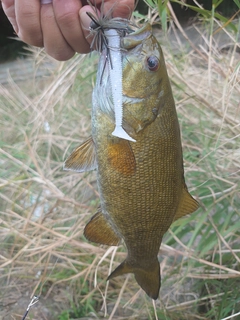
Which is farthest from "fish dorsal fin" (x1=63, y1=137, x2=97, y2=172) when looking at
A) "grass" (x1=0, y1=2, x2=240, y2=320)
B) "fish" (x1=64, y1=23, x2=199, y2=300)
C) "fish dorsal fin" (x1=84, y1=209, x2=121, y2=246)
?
"grass" (x1=0, y1=2, x2=240, y2=320)

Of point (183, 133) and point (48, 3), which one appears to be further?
point (183, 133)

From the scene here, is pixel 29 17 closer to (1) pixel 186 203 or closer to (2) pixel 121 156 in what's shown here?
(2) pixel 121 156

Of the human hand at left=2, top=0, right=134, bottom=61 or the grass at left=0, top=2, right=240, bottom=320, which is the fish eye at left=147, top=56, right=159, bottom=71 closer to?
the human hand at left=2, top=0, right=134, bottom=61

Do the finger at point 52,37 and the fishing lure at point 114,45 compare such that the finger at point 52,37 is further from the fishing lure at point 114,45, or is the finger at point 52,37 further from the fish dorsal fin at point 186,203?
the fish dorsal fin at point 186,203

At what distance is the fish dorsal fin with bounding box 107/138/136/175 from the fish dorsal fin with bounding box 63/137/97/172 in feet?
0.15

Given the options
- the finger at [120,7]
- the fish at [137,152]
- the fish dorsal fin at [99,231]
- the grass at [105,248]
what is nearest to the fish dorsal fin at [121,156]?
the fish at [137,152]

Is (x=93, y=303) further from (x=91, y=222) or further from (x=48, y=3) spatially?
(x=48, y=3)

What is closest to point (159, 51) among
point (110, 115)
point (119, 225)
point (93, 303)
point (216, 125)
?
point (110, 115)

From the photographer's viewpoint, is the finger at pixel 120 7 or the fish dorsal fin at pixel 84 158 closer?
the finger at pixel 120 7

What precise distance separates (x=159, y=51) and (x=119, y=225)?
1.31 ft

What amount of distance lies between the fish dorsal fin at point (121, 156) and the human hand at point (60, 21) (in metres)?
0.21

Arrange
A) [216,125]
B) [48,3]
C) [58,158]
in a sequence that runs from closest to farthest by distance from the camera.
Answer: [48,3]
[216,125]
[58,158]

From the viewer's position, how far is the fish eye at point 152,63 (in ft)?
3.14

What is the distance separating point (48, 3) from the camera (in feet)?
3.08
